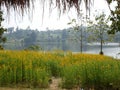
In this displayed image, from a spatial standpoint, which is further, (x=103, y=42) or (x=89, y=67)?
(x=103, y=42)

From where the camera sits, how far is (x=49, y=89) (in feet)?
31.9

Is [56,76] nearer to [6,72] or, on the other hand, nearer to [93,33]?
[6,72]

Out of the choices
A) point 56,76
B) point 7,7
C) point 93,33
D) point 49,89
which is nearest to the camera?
point 7,7

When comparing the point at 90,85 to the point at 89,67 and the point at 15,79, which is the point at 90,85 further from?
the point at 15,79

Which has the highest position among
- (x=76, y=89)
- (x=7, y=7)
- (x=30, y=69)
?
(x=7, y=7)

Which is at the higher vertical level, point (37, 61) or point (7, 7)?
point (7, 7)

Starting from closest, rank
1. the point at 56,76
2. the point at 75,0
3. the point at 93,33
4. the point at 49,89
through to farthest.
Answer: the point at 75,0 < the point at 49,89 < the point at 56,76 < the point at 93,33

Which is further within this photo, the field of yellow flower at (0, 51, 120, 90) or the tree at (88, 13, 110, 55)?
the tree at (88, 13, 110, 55)

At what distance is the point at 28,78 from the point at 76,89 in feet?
5.26

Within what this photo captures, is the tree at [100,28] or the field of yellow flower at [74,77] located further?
the tree at [100,28]

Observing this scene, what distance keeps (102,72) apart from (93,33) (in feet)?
134

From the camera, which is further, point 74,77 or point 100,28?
point 100,28

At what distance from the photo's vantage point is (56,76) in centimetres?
1240

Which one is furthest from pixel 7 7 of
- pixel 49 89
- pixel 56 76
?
pixel 56 76
